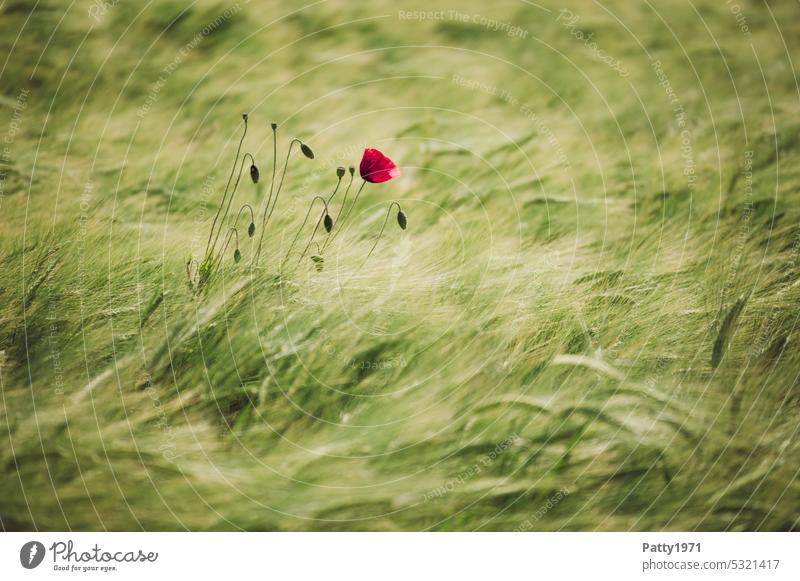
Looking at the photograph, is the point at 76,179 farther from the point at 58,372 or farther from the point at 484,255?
the point at 484,255

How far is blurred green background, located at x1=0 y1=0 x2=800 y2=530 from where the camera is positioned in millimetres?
828

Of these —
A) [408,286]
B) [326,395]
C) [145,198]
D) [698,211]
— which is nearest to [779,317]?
[698,211]

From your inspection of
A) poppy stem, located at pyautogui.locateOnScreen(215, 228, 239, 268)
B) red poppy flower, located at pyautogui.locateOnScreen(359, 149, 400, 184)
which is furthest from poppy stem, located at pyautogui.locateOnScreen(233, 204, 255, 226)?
red poppy flower, located at pyautogui.locateOnScreen(359, 149, 400, 184)

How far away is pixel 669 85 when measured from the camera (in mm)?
867
